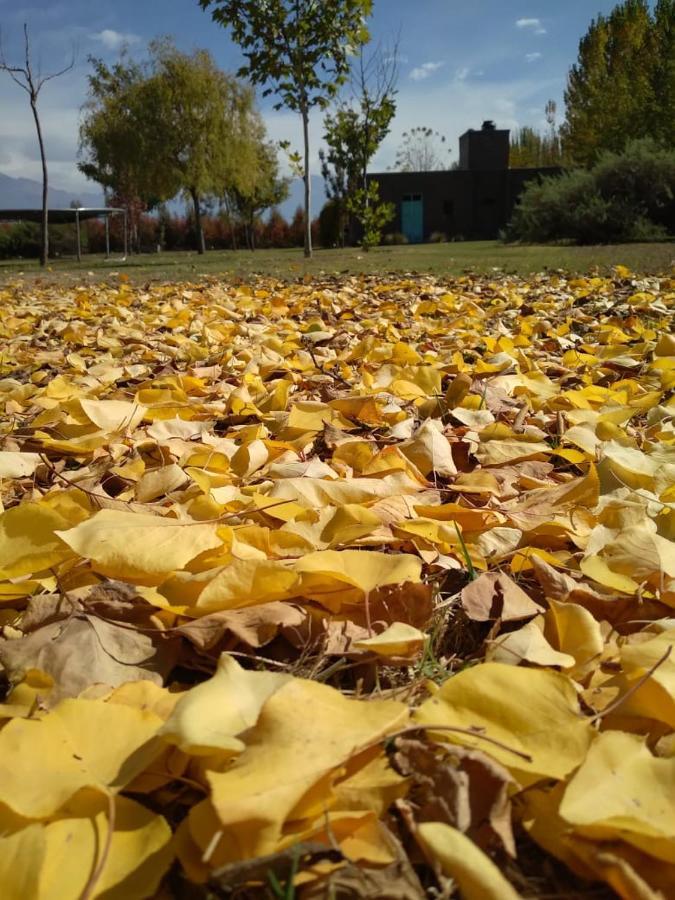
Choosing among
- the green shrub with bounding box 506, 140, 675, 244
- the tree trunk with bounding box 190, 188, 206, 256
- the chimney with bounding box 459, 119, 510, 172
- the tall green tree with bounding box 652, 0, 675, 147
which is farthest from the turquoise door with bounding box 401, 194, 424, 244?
the green shrub with bounding box 506, 140, 675, 244

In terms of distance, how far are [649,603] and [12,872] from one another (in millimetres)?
716

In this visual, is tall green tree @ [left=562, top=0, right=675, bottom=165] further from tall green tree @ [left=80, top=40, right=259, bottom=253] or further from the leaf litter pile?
the leaf litter pile

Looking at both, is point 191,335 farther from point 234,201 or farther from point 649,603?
point 234,201

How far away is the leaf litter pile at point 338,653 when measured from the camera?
501 millimetres

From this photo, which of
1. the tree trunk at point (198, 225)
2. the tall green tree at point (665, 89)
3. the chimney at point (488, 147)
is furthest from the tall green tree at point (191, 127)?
the chimney at point (488, 147)

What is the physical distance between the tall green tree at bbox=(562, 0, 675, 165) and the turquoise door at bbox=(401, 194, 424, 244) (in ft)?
23.8

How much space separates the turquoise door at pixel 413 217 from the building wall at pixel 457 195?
0.19 metres

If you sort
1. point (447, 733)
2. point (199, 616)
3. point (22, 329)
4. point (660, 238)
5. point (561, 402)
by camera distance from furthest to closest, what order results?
point (660, 238) → point (22, 329) → point (561, 402) → point (199, 616) → point (447, 733)

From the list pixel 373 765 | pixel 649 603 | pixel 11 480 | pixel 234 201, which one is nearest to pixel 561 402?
pixel 649 603

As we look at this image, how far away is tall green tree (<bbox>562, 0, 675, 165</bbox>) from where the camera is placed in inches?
1022

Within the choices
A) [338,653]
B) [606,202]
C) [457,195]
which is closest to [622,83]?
[457,195]

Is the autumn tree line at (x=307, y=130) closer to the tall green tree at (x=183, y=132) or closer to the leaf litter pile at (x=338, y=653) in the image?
the tall green tree at (x=183, y=132)

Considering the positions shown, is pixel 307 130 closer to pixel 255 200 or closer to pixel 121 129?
pixel 121 129

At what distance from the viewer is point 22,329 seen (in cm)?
363
